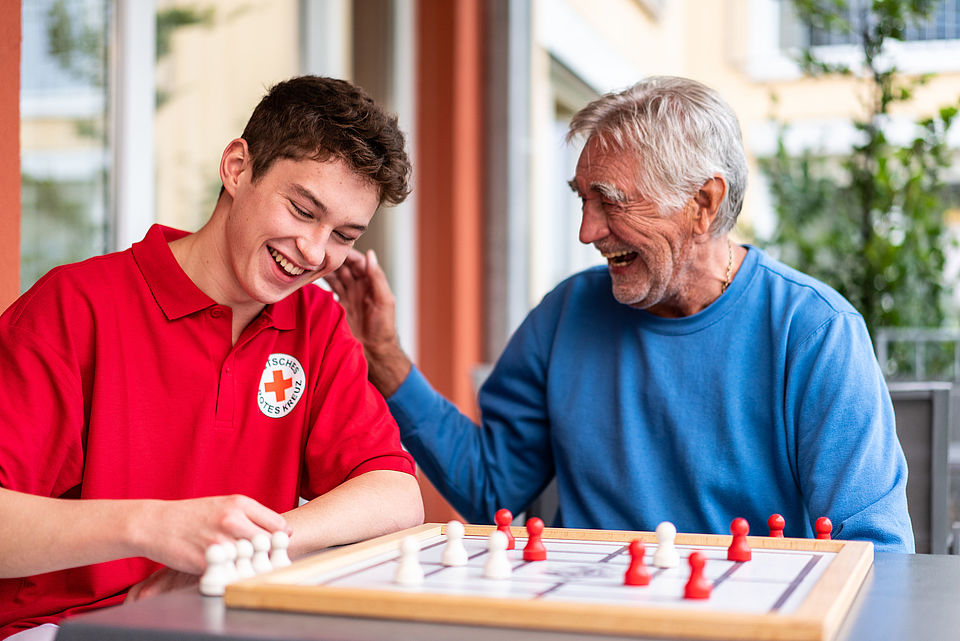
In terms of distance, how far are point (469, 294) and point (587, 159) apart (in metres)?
2.23

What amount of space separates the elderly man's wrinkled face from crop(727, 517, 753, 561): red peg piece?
0.72 meters

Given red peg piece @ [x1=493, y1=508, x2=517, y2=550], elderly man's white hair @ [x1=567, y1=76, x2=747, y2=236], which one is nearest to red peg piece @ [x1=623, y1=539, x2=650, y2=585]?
red peg piece @ [x1=493, y1=508, x2=517, y2=550]

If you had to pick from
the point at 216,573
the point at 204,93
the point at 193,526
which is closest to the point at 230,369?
the point at 193,526

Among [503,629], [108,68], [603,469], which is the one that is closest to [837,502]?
[603,469]

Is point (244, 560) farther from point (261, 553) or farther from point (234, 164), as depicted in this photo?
point (234, 164)

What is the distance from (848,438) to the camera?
1632 millimetres

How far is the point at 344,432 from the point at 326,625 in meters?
0.69

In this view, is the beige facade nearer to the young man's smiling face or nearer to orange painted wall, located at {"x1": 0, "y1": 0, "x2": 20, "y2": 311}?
orange painted wall, located at {"x1": 0, "y1": 0, "x2": 20, "y2": 311}

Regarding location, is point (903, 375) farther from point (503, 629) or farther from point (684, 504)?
point (503, 629)

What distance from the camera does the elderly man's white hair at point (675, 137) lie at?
1.81 meters

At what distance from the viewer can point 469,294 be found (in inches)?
161

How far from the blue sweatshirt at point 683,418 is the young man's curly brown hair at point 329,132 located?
0.55 metres

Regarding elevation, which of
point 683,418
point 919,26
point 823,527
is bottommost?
point 823,527

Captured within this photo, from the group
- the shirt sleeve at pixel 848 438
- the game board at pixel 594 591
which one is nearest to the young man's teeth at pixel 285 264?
the game board at pixel 594 591
